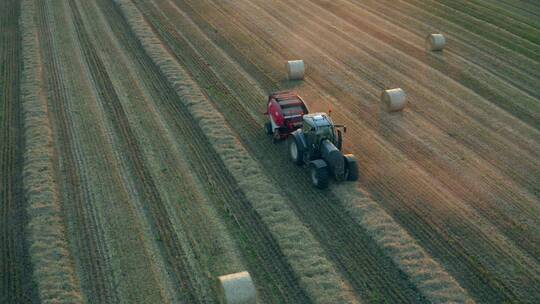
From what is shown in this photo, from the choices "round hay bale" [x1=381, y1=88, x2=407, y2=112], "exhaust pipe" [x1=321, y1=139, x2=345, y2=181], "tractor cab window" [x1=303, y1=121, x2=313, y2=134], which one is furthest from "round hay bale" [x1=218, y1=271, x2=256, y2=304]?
"round hay bale" [x1=381, y1=88, x2=407, y2=112]

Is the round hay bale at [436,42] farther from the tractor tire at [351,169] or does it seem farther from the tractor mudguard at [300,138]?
the tractor tire at [351,169]

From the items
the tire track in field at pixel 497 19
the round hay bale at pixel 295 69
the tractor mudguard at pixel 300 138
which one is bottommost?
the tire track in field at pixel 497 19

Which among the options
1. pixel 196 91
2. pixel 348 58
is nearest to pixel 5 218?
pixel 196 91

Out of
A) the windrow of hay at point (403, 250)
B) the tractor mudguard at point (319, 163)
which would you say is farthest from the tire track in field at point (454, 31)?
the windrow of hay at point (403, 250)

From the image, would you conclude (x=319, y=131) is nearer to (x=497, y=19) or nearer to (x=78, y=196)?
(x=78, y=196)

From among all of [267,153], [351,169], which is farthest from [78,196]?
[351,169]

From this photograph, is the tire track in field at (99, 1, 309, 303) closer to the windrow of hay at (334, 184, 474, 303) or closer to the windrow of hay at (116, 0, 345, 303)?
the windrow of hay at (116, 0, 345, 303)

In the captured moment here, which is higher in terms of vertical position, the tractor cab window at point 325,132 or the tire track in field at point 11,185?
the tractor cab window at point 325,132
